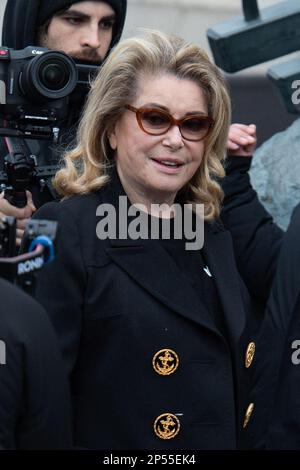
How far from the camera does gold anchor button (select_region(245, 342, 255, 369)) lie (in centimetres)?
290

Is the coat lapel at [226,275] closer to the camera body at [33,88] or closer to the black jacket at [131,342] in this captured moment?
the black jacket at [131,342]

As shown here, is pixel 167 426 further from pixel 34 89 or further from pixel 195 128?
pixel 34 89

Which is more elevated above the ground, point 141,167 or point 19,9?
point 19,9

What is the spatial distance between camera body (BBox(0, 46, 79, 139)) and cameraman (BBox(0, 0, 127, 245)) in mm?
235

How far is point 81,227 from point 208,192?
1.35 feet

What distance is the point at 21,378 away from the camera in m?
2.21

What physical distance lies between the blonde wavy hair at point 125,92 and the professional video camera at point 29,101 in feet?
0.74

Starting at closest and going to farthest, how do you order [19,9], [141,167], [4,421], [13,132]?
[4,421], [141,167], [13,132], [19,9]

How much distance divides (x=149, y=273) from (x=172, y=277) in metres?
0.06

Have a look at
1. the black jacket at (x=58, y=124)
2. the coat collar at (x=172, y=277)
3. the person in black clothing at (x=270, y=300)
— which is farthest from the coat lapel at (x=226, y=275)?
the black jacket at (x=58, y=124)

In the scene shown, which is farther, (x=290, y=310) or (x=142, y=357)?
(x=290, y=310)

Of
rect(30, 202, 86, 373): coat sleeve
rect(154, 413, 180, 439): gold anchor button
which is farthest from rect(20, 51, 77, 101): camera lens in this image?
rect(154, 413, 180, 439): gold anchor button

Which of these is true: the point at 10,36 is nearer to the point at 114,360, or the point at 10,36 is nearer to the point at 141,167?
the point at 141,167
